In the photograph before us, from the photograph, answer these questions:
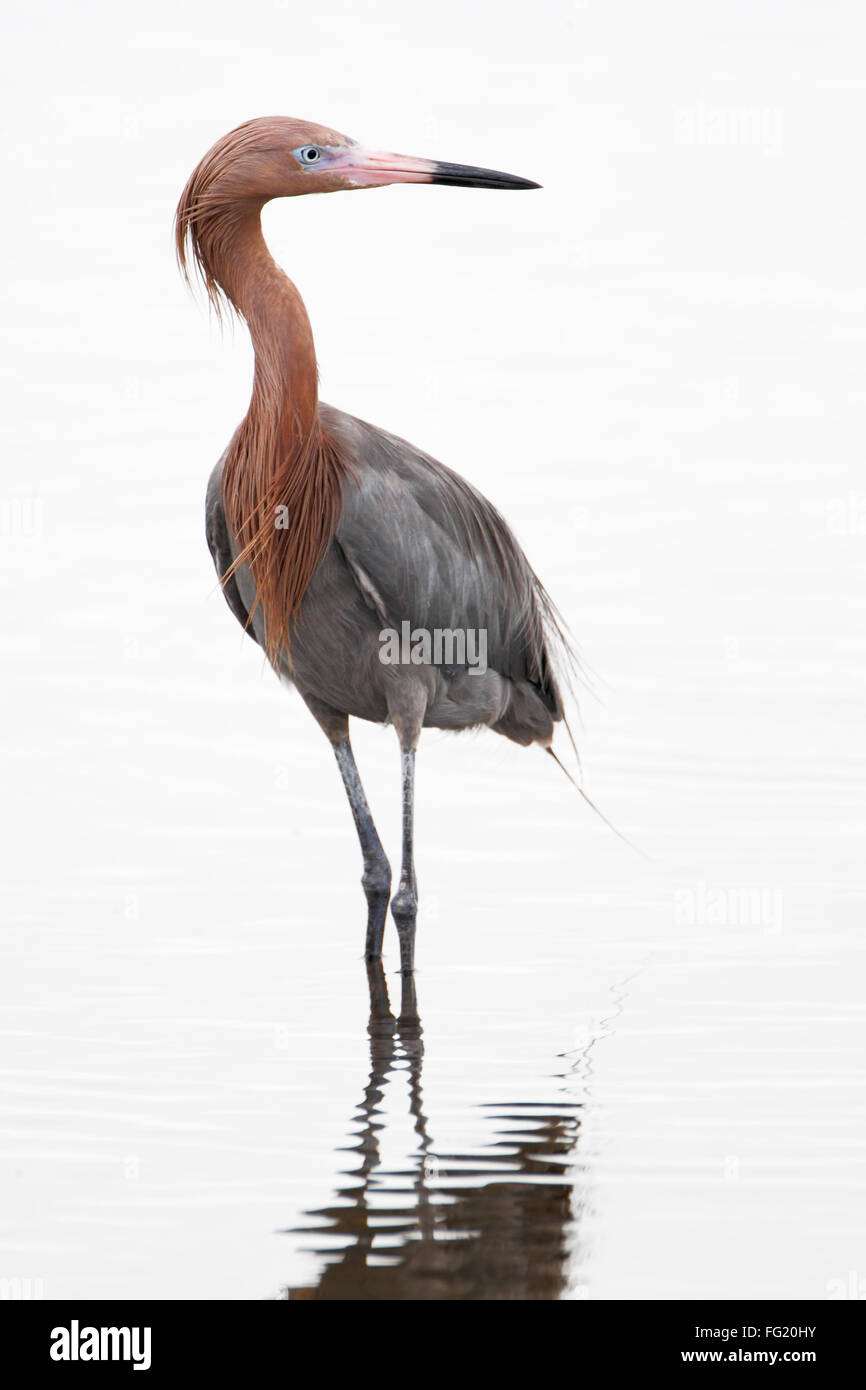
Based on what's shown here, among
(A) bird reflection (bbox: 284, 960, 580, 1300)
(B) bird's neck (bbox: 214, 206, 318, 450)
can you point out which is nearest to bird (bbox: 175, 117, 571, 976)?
(B) bird's neck (bbox: 214, 206, 318, 450)

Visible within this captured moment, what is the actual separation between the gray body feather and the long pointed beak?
99 centimetres

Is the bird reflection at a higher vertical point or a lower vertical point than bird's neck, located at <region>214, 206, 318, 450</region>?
lower

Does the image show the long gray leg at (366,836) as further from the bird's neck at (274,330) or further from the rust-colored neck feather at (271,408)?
the bird's neck at (274,330)

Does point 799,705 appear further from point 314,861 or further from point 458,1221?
point 458,1221

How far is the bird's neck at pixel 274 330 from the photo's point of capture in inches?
298

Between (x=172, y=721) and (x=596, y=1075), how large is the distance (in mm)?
6613

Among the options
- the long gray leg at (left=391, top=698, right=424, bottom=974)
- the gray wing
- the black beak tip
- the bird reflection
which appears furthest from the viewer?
the long gray leg at (left=391, top=698, right=424, bottom=974)

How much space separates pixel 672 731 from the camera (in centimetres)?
1272

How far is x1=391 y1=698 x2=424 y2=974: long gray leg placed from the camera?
8.05m

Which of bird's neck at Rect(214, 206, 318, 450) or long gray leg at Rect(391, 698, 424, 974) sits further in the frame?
long gray leg at Rect(391, 698, 424, 974)

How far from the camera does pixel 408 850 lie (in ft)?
26.8

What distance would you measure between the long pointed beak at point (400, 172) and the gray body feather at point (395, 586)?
988 mm

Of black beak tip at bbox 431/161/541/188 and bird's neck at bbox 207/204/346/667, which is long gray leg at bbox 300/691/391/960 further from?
black beak tip at bbox 431/161/541/188

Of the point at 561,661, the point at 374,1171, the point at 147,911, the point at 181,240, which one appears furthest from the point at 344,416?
the point at 374,1171
